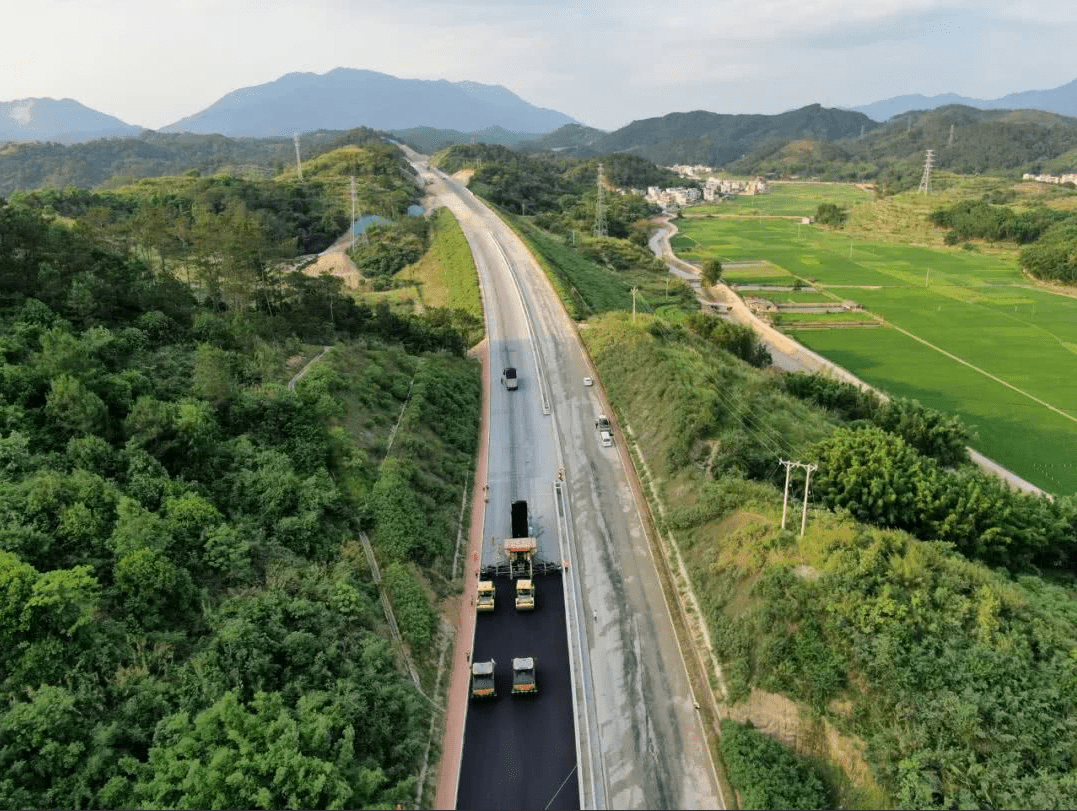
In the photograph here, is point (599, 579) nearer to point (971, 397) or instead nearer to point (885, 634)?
point (885, 634)

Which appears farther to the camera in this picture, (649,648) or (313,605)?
(649,648)

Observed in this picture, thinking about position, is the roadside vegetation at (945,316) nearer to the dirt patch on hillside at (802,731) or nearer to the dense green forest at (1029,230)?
the dense green forest at (1029,230)

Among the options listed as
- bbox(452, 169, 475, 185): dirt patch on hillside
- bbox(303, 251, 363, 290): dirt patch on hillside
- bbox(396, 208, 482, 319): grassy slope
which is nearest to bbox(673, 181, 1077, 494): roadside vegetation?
bbox(396, 208, 482, 319): grassy slope

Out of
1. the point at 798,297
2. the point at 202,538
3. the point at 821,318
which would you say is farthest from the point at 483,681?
the point at 798,297

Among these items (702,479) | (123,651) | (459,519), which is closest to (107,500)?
(123,651)

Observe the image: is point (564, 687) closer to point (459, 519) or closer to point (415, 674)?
point (415, 674)
